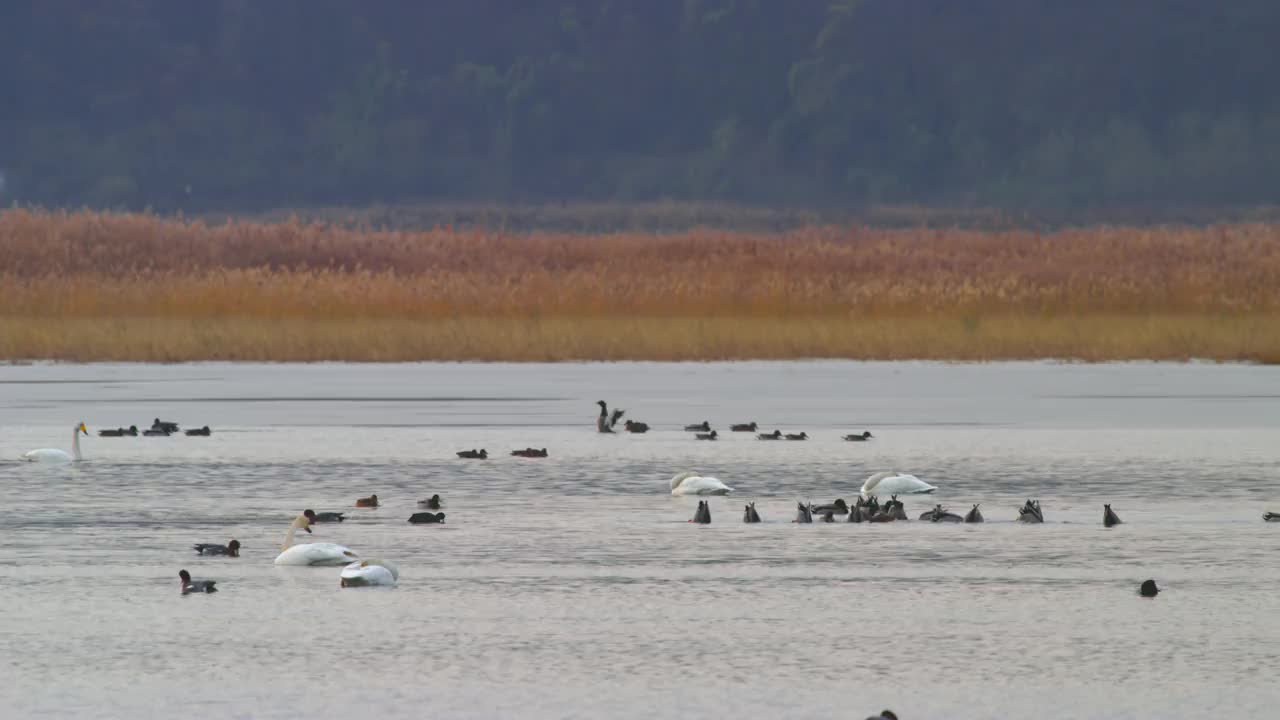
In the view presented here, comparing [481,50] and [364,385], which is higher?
[481,50]

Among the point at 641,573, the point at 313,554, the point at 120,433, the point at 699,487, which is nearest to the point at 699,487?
the point at 699,487

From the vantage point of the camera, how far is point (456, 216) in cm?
13150

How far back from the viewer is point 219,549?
14250 mm

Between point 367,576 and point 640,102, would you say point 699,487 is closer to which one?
point 367,576

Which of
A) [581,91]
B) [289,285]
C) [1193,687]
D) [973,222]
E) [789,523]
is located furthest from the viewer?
[581,91]

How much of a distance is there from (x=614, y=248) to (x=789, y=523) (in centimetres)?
3388

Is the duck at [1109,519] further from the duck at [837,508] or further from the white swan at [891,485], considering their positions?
the white swan at [891,485]

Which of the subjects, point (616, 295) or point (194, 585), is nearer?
point (194, 585)

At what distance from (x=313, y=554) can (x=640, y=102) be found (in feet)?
433

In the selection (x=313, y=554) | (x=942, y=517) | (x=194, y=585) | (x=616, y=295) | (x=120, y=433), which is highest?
(x=616, y=295)

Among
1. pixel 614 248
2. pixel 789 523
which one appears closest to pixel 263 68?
pixel 614 248

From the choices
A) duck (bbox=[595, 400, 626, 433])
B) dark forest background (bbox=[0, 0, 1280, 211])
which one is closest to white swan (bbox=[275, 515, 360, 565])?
duck (bbox=[595, 400, 626, 433])

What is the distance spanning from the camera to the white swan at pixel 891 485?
16.9 m

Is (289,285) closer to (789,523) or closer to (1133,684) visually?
(789,523)
